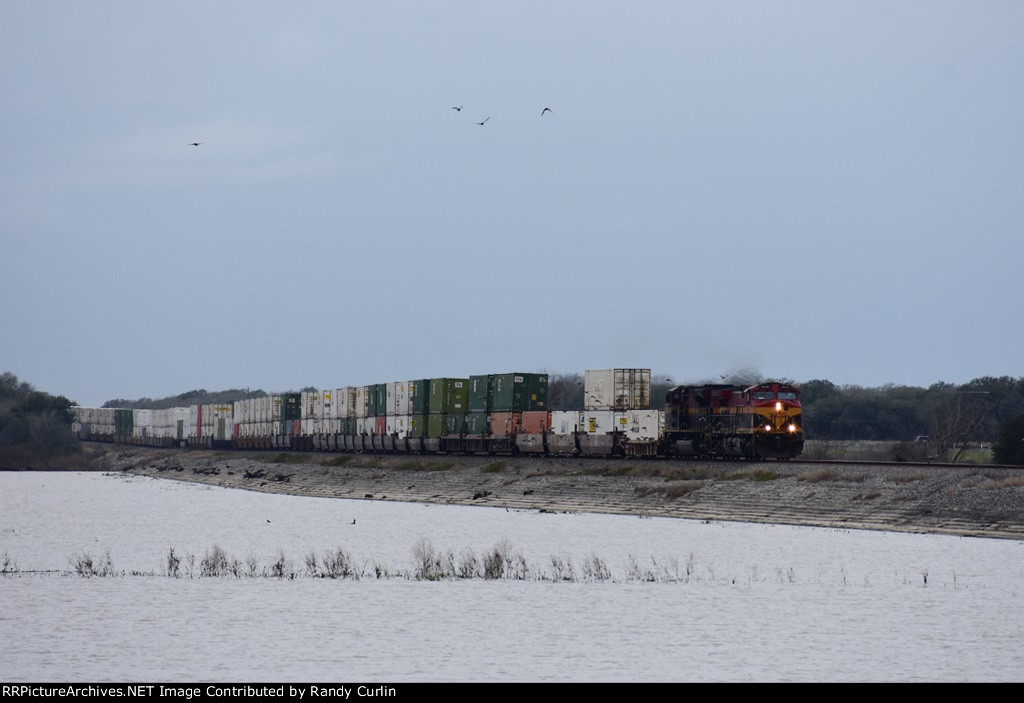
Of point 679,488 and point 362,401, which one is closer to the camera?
point 679,488

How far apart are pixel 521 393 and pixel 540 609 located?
43.9 meters

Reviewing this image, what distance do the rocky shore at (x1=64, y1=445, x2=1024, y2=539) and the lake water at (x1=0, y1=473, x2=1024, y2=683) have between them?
135cm

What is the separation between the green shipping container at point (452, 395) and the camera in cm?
7344

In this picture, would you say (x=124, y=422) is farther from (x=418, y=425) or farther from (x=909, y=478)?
Answer: (x=909, y=478)

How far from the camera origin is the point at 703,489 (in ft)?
148

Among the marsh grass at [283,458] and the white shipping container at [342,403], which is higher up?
the white shipping container at [342,403]

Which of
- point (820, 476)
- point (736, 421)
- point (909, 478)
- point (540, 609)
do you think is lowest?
point (540, 609)

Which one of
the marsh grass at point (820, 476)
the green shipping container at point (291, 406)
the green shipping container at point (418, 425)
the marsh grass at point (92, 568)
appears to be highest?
the green shipping container at point (291, 406)

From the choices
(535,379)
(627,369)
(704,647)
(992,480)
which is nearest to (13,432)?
(535,379)

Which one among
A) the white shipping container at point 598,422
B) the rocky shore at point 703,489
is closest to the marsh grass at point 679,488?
the rocky shore at point 703,489

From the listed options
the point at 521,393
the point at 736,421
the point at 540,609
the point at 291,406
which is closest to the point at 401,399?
the point at 521,393

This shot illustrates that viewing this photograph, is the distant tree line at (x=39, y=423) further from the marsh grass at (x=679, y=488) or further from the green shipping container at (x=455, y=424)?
the marsh grass at (x=679, y=488)

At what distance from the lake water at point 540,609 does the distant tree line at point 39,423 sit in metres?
75.6

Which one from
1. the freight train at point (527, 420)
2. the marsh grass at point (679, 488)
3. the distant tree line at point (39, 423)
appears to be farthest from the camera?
the distant tree line at point (39, 423)
